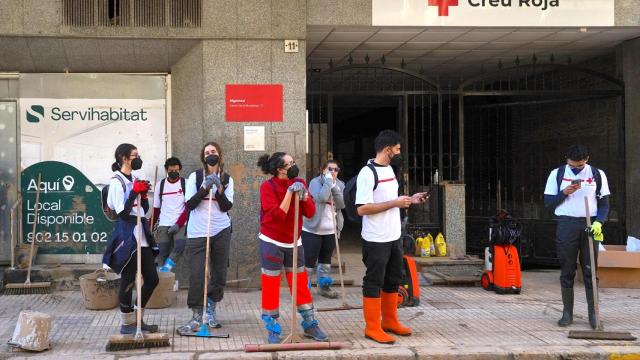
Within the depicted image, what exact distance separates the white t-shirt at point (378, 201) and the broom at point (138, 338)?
6.73ft

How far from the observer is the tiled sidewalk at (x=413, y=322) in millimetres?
6066

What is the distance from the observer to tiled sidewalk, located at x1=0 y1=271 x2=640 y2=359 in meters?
6.07

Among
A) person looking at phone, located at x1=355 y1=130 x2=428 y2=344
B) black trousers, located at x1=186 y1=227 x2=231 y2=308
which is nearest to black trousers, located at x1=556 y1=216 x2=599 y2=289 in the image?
person looking at phone, located at x1=355 y1=130 x2=428 y2=344

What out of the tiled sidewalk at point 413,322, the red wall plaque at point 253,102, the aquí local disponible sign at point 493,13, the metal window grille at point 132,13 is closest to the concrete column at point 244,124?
the red wall plaque at point 253,102

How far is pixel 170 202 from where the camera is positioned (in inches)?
342

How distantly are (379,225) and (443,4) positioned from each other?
4459mm

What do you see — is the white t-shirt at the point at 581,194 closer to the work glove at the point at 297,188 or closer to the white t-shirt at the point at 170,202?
the work glove at the point at 297,188

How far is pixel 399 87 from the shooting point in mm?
13383

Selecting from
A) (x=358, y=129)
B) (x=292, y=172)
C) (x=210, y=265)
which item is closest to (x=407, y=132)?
(x=210, y=265)

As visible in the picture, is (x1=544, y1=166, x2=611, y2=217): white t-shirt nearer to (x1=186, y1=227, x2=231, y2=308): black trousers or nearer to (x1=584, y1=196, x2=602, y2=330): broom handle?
(x1=584, y1=196, x2=602, y2=330): broom handle

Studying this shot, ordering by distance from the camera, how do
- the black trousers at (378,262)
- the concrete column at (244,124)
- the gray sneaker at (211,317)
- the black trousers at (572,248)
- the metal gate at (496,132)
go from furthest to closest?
the metal gate at (496,132) < the concrete column at (244,124) < the black trousers at (572,248) < the gray sneaker at (211,317) < the black trousers at (378,262)

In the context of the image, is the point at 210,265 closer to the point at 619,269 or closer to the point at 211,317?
the point at 211,317

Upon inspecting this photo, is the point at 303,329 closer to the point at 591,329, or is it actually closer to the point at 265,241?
the point at 265,241

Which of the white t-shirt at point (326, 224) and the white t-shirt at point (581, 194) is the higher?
the white t-shirt at point (581, 194)
